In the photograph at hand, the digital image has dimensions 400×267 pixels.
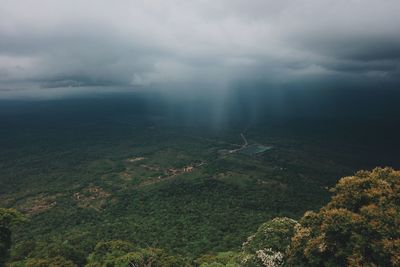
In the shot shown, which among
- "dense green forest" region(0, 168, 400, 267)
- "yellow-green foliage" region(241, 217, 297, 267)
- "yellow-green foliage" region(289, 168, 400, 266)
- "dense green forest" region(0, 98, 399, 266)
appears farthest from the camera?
"dense green forest" region(0, 98, 399, 266)

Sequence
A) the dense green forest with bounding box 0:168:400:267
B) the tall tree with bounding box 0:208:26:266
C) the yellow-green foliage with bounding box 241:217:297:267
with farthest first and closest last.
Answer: the tall tree with bounding box 0:208:26:266 < the yellow-green foliage with bounding box 241:217:297:267 < the dense green forest with bounding box 0:168:400:267

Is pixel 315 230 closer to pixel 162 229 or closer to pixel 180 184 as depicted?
pixel 162 229

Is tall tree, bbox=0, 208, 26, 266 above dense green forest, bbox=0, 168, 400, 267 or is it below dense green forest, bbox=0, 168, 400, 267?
below

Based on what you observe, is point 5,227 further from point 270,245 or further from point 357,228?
point 357,228

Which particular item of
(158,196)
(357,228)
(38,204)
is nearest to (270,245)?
(357,228)

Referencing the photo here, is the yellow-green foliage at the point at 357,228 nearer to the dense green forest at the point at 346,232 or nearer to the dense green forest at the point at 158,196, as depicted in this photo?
the dense green forest at the point at 346,232

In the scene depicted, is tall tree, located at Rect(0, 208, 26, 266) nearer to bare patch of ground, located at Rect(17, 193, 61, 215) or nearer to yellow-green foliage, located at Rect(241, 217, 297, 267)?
yellow-green foliage, located at Rect(241, 217, 297, 267)

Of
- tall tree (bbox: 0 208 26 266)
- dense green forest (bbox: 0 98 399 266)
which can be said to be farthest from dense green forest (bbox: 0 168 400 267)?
tall tree (bbox: 0 208 26 266)

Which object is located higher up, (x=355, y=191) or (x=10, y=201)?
(x=355, y=191)

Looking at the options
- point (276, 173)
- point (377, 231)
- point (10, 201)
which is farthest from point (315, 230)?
point (276, 173)
